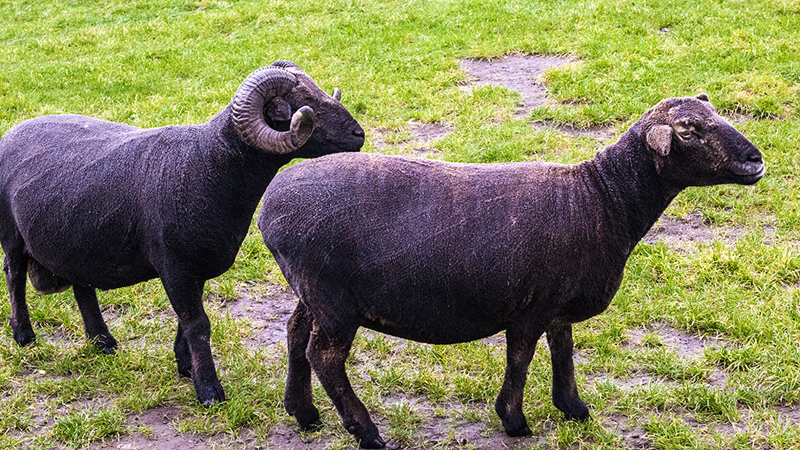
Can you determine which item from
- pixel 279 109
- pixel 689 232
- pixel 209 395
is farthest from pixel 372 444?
pixel 689 232

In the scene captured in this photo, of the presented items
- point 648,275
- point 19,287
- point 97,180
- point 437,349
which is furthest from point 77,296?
point 648,275

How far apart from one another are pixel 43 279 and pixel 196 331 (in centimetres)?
168

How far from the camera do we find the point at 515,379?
14.8ft

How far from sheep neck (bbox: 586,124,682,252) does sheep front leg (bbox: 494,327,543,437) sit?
2.78 ft

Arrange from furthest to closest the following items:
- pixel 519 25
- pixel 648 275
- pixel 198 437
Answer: pixel 519 25 < pixel 648 275 < pixel 198 437

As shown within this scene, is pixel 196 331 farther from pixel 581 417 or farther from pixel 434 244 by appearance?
pixel 581 417

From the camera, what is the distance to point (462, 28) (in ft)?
40.9

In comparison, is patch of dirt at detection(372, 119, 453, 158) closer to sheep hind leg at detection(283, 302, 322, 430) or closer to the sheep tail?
the sheep tail

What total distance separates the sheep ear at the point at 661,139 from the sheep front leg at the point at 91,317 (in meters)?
4.33

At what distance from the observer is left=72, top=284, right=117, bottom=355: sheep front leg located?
5918 millimetres

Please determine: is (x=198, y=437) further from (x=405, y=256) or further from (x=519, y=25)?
(x=519, y=25)

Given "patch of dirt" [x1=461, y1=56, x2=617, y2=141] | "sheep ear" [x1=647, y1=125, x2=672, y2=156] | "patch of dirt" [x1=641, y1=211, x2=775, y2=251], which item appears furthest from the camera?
"patch of dirt" [x1=461, y1=56, x2=617, y2=141]

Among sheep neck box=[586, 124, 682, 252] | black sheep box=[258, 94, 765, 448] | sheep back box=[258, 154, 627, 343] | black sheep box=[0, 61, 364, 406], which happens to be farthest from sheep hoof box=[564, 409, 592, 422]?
black sheep box=[0, 61, 364, 406]

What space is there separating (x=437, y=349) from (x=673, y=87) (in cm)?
557
